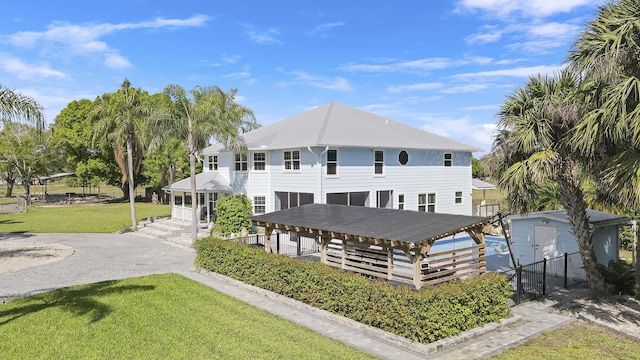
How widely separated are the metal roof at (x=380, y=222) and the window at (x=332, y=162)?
6.11 meters

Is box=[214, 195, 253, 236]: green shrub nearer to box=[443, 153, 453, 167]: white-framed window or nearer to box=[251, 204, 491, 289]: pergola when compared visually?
box=[251, 204, 491, 289]: pergola

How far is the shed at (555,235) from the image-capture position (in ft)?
53.1

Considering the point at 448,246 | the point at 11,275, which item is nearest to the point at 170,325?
the point at 11,275

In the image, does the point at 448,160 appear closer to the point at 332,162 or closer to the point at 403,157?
the point at 403,157

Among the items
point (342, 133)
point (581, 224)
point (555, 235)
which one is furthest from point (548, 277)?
point (342, 133)

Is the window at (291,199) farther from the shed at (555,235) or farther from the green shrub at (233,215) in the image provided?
the shed at (555,235)

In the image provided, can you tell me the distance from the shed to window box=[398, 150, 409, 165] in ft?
30.2

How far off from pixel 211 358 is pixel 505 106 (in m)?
11.3

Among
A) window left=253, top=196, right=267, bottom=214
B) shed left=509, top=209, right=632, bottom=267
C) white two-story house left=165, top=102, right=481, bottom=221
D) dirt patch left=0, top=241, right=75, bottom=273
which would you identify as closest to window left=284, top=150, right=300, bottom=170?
white two-story house left=165, top=102, right=481, bottom=221

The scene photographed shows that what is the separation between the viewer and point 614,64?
9336 millimetres

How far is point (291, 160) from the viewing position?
2453 cm

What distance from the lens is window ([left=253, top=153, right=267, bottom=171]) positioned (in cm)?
2641

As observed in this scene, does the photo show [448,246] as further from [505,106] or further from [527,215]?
[505,106]

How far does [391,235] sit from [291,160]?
552 inches
